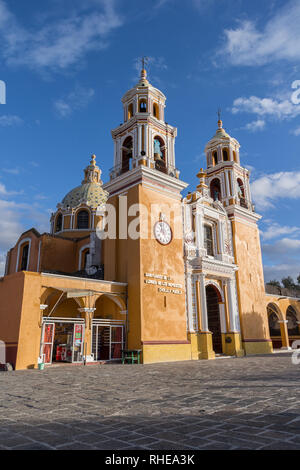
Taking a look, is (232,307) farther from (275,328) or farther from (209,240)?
(275,328)

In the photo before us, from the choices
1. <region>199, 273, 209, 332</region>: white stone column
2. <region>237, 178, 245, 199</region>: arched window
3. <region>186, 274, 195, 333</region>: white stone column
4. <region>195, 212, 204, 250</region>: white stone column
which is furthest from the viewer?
<region>237, 178, 245, 199</region>: arched window

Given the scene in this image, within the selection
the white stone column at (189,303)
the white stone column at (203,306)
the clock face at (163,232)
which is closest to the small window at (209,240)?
the white stone column at (203,306)

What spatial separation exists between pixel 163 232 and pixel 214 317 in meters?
6.91

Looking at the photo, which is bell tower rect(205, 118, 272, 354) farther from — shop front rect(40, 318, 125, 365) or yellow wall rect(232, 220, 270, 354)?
shop front rect(40, 318, 125, 365)

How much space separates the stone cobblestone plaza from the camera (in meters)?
3.11

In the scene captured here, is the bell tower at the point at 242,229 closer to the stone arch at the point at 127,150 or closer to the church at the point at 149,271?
the church at the point at 149,271

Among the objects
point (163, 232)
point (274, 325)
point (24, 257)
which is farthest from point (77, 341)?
point (274, 325)

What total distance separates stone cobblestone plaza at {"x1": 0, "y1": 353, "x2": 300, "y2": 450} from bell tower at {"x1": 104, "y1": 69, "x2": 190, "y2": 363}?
8377 millimetres

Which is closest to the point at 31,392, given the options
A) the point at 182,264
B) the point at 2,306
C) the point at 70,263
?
the point at 2,306

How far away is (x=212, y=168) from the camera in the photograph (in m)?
24.8

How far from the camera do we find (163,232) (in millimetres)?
17016

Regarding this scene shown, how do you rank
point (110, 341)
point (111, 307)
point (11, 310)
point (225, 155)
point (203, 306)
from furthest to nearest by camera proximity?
point (225, 155) → point (203, 306) → point (111, 307) → point (110, 341) → point (11, 310)

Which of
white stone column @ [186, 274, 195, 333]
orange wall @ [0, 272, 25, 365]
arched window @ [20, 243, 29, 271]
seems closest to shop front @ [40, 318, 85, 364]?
orange wall @ [0, 272, 25, 365]

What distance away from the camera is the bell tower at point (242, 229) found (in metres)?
21.1
